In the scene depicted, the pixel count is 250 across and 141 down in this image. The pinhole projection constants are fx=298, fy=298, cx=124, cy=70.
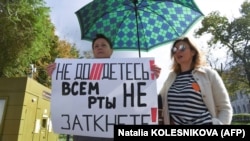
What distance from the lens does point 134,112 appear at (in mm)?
2617

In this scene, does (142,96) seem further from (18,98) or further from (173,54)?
(18,98)

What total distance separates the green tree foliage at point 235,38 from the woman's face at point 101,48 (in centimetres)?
2303

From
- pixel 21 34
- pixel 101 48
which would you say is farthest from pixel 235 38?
pixel 101 48

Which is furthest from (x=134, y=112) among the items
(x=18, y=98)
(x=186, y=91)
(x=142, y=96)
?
(x=18, y=98)

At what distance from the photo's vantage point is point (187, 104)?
2.31m

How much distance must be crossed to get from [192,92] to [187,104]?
105 millimetres

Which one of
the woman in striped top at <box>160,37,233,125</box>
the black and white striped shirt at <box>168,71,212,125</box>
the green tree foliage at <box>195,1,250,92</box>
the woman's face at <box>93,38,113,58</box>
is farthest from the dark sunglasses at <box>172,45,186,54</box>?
the green tree foliage at <box>195,1,250,92</box>

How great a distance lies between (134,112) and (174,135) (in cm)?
62

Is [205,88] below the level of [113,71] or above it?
below

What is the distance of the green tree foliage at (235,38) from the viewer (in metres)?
24.2

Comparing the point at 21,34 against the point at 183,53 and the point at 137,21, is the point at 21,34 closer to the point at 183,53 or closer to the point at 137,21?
the point at 137,21

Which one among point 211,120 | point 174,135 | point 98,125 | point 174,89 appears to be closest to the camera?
point 174,135

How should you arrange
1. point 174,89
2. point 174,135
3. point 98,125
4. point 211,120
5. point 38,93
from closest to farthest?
point 174,135 → point 211,120 → point 174,89 → point 98,125 → point 38,93

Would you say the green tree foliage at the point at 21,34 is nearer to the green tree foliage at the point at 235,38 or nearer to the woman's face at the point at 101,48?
the woman's face at the point at 101,48
